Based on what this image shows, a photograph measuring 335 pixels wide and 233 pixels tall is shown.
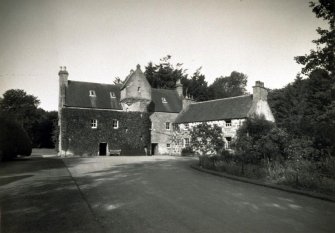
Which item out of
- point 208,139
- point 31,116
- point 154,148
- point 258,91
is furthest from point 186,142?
point 31,116

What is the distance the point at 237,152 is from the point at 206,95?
5130cm

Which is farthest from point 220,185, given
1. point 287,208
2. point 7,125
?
point 7,125

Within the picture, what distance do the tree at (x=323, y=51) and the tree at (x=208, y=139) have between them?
11803mm

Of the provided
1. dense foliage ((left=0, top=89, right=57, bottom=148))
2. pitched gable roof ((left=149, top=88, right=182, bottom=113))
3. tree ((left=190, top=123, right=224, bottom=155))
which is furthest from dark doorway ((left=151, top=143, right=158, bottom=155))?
dense foliage ((left=0, top=89, right=57, bottom=148))

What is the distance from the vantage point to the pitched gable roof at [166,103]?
47.1 metres

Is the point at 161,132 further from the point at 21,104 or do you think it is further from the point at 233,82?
the point at 233,82

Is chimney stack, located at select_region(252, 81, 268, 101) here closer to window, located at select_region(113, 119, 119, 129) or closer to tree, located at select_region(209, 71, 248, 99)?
window, located at select_region(113, 119, 119, 129)

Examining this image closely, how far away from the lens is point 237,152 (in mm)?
21172

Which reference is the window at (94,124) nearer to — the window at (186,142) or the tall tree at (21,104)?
the window at (186,142)

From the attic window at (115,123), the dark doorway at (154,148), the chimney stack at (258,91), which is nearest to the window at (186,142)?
the dark doorway at (154,148)

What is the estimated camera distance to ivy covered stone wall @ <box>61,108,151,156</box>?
38.5 metres

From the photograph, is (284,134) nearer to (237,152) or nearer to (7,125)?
(237,152)

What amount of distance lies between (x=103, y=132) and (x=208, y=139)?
65.4 ft

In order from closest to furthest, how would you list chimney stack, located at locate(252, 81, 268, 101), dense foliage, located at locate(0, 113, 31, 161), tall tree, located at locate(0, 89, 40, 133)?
1. dense foliage, located at locate(0, 113, 31, 161)
2. chimney stack, located at locate(252, 81, 268, 101)
3. tall tree, located at locate(0, 89, 40, 133)
